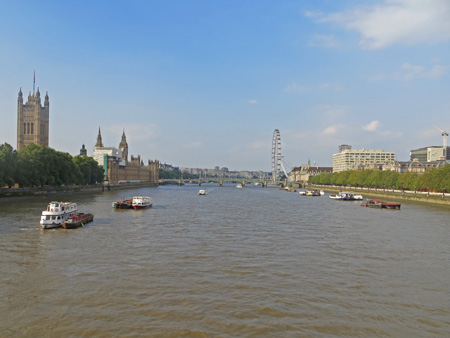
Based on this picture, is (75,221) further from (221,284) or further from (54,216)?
(221,284)

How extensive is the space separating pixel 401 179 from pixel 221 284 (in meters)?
106

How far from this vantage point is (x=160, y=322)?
15.1 metres

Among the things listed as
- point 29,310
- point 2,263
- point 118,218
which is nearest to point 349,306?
point 29,310

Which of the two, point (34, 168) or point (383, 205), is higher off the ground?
point (34, 168)

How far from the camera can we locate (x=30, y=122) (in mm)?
178375

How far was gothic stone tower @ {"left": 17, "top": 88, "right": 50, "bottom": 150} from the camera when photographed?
177 meters

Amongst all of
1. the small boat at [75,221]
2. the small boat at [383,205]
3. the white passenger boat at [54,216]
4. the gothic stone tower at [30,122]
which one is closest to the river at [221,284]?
the white passenger boat at [54,216]

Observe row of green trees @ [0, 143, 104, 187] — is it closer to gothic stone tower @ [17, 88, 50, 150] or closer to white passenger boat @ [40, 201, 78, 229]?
white passenger boat @ [40, 201, 78, 229]

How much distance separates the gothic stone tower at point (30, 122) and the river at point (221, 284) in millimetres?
157360

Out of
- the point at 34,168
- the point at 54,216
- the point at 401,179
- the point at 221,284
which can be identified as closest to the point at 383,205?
the point at 401,179

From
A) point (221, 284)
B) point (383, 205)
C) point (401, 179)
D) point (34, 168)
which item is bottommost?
point (221, 284)

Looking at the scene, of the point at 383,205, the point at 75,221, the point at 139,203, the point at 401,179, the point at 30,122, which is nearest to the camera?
the point at 75,221

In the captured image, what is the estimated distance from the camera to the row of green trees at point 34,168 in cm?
7019

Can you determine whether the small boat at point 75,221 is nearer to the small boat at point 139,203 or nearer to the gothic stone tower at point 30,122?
the small boat at point 139,203
